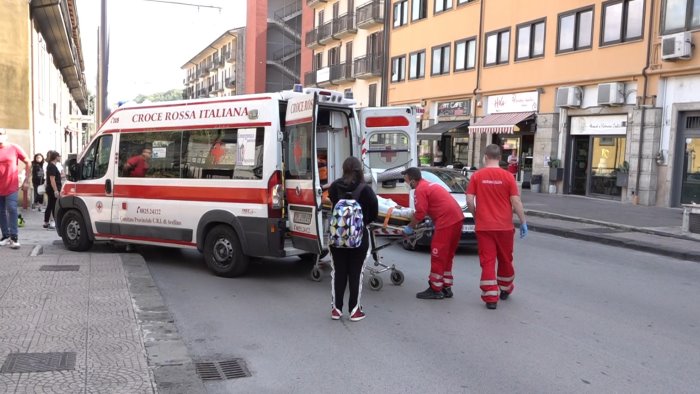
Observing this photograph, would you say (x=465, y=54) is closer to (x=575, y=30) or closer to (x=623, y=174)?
(x=575, y=30)

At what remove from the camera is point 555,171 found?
23.3 metres

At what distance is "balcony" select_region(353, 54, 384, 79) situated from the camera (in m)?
37.4

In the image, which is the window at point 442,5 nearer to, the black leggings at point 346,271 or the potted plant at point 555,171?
the potted plant at point 555,171

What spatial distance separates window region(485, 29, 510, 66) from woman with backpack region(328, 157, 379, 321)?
72.4 feet

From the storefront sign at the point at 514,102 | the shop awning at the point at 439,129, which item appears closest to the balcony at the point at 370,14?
the shop awning at the point at 439,129

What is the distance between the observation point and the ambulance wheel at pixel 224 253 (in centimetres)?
804

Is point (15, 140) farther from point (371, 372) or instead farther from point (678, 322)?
point (678, 322)

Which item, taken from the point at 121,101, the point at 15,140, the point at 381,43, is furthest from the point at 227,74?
the point at 121,101

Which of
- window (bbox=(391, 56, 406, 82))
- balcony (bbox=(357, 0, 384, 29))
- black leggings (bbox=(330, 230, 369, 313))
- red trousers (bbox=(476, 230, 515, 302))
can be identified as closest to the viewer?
black leggings (bbox=(330, 230, 369, 313))

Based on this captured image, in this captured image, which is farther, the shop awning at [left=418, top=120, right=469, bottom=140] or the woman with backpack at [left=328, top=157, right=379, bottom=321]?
the shop awning at [left=418, top=120, right=469, bottom=140]

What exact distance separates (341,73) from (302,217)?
35491 millimetres

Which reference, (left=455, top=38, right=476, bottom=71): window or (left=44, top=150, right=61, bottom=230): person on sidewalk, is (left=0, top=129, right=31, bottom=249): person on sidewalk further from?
(left=455, top=38, right=476, bottom=71): window

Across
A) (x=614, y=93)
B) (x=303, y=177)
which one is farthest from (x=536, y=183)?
(x=303, y=177)

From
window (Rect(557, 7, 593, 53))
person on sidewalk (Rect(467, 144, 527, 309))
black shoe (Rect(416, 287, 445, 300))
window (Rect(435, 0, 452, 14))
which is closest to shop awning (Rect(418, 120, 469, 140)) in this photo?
window (Rect(435, 0, 452, 14))
